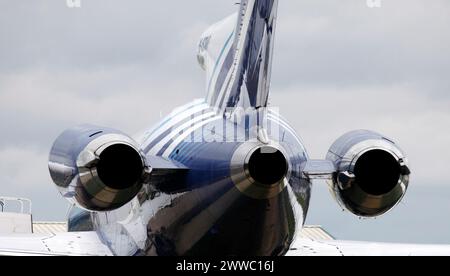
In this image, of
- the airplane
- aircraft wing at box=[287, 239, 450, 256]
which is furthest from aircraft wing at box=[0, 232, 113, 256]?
aircraft wing at box=[287, 239, 450, 256]

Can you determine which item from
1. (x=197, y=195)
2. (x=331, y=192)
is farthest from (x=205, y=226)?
(x=331, y=192)

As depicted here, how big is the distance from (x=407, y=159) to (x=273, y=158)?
2.48 metres

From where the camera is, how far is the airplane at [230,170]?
1853 cm

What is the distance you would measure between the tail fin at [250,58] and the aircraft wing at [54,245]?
5.48 m

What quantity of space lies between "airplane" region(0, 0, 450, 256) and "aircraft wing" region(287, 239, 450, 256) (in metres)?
5.44

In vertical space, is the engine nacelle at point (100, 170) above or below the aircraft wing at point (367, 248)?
below

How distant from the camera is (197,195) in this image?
66.4 ft

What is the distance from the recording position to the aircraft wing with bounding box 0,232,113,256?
25.3 meters

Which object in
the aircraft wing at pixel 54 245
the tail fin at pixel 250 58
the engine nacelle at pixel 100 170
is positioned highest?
the tail fin at pixel 250 58

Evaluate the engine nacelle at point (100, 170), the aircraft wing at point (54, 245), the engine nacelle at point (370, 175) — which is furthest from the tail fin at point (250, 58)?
the aircraft wing at point (54, 245)

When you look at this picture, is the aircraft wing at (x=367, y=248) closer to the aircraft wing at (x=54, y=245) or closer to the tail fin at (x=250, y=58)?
the aircraft wing at (x=54, y=245)

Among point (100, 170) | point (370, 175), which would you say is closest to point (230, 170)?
point (100, 170)
